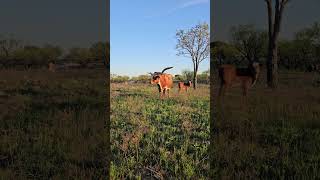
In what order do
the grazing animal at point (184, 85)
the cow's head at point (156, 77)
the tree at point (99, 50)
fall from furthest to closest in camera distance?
1. the grazing animal at point (184, 85)
2. the tree at point (99, 50)
3. the cow's head at point (156, 77)

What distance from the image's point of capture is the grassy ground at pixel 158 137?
8.30 meters

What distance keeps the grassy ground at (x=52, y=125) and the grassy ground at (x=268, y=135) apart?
2.52m

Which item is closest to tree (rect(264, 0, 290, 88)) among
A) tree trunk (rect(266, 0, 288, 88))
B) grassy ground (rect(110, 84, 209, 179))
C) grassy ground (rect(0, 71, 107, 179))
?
tree trunk (rect(266, 0, 288, 88))

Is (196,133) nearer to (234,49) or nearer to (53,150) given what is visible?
(53,150)

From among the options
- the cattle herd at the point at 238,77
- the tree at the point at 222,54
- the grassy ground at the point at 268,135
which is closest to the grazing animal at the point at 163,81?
the tree at the point at 222,54

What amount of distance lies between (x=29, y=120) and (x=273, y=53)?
24.5 ft

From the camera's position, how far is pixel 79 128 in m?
9.85

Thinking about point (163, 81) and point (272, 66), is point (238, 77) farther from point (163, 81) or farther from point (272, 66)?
point (163, 81)

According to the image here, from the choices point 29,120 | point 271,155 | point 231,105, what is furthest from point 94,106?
point 271,155

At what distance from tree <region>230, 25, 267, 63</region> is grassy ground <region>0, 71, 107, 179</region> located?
16.3 ft

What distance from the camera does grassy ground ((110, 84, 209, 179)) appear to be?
8.30 m

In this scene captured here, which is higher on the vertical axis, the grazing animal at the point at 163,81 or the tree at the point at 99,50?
the tree at the point at 99,50

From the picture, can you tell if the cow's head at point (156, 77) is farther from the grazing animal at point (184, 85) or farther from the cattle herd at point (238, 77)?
the cattle herd at point (238, 77)

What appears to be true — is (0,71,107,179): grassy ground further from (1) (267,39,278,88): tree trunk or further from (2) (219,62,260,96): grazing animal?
(1) (267,39,278,88): tree trunk
